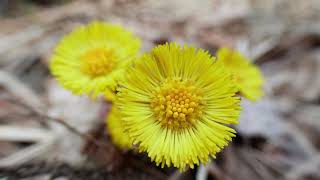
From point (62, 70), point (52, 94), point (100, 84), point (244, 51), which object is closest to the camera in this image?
point (100, 84)

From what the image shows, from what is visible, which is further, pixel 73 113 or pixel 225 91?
pixel 73 113

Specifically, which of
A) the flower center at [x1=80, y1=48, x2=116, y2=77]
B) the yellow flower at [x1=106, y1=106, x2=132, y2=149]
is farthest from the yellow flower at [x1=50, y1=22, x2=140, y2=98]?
the yellow flower at [x1=106, y1=106, x2=132, y2=149]

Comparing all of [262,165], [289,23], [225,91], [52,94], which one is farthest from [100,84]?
[289,23]

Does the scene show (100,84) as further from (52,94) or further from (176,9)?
(176,9)

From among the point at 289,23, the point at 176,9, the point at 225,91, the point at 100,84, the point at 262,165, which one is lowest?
the point at 262,165

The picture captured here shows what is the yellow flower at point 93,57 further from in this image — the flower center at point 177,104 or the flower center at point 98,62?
the flower center at point 177,104

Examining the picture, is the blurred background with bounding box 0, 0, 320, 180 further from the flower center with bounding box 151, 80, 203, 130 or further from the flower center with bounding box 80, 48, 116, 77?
the flower center with bounding box 151, 80, 203, 130

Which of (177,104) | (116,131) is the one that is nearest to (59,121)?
(116,131)

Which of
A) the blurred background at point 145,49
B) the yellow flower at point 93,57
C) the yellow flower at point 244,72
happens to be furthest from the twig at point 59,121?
the yellow flower at point 244,72

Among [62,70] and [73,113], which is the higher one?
[62,70]
